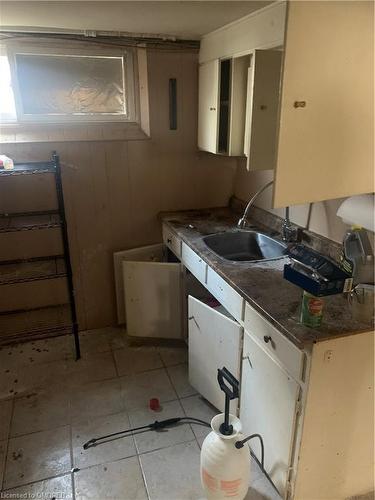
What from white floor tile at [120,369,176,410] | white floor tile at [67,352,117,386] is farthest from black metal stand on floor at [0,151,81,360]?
white floor tile at [120,369,176,410]

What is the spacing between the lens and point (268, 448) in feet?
5.09

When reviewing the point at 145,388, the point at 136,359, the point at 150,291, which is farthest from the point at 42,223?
the point at 145,388

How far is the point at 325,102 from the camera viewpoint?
111cm

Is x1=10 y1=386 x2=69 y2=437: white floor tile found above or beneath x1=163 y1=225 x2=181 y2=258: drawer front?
beneath

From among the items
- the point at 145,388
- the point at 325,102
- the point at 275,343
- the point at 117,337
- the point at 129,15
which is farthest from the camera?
the point at 117,337

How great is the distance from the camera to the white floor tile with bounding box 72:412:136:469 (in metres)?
1.76

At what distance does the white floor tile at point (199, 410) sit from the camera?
1.91 metres

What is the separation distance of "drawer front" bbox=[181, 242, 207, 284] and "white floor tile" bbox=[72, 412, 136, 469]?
83 centimetres

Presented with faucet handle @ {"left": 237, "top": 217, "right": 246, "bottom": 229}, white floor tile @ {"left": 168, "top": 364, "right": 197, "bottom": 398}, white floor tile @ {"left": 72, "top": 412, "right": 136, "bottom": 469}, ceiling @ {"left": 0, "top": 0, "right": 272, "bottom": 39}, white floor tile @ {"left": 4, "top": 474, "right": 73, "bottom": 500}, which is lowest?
white floor tile @ {"left": 4, "top": 474, "right": 73, "bottom": 500}

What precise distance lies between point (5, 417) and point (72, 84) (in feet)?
6.47

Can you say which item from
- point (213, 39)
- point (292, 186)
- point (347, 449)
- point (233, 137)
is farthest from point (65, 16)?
point (347, 449)

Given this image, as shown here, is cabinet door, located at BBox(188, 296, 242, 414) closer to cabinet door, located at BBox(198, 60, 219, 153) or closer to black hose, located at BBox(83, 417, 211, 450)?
black hose, located at BBox(83, 417, 211, 450)

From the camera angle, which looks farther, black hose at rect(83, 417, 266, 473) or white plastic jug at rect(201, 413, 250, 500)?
black hose at rect(83, 417, 266, 473)

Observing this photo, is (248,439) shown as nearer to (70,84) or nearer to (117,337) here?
(117,337)
